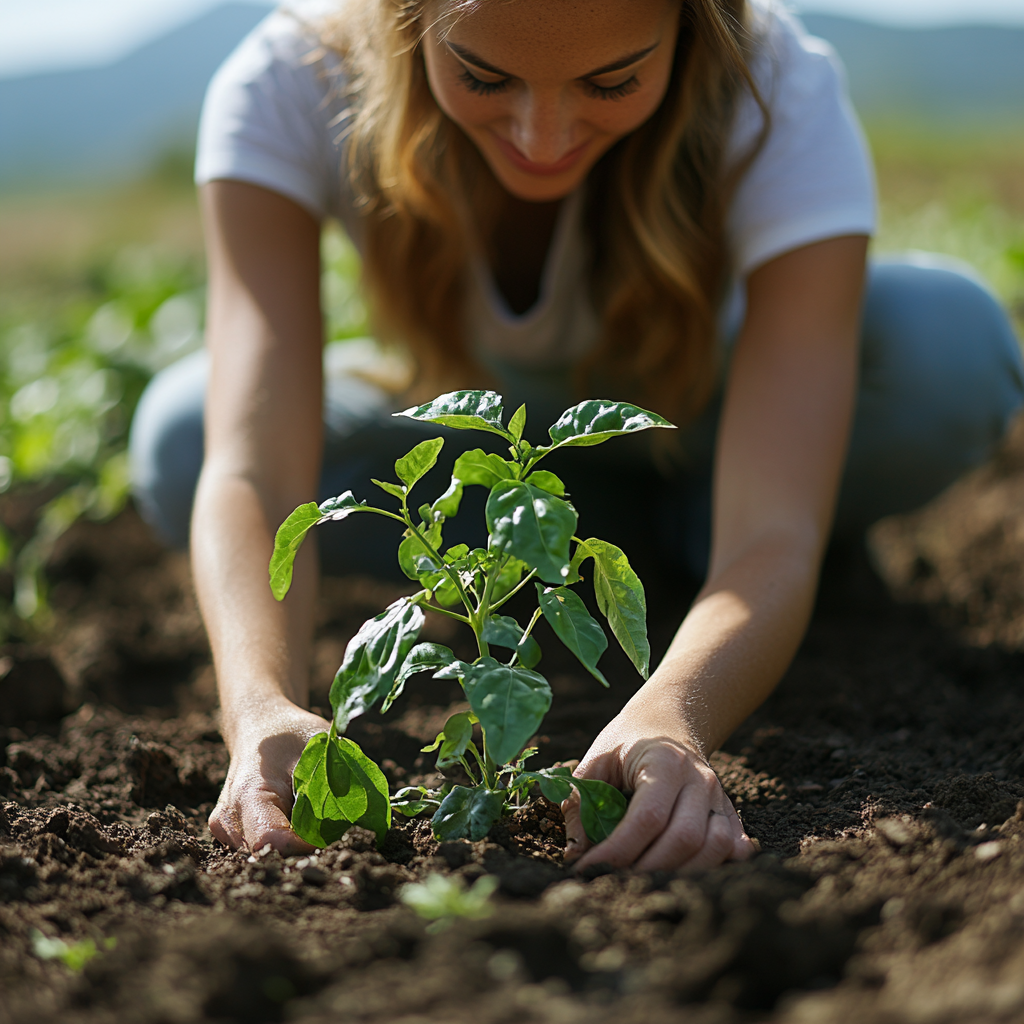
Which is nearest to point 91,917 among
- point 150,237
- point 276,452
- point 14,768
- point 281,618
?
point 281,618

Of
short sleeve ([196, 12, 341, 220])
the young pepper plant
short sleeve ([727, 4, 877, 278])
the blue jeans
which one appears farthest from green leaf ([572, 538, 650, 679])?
the blue jeans

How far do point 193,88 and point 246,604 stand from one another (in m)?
10.3

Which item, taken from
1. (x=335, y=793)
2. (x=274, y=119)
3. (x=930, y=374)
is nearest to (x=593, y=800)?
(x=335, y=793)

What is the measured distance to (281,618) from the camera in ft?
4.09

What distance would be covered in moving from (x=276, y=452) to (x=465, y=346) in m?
0.62

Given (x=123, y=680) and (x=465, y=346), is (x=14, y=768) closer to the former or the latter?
(x=123, y=680)

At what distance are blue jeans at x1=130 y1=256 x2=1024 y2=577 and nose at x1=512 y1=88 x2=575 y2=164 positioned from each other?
81 centimetres

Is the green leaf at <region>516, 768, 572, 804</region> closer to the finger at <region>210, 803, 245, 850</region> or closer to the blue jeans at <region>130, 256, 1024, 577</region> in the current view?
the finger at <region>210, 803, 245, 850</region>

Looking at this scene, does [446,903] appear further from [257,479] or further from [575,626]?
[257,479]

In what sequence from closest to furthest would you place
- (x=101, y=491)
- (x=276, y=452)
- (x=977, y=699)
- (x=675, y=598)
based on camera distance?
(x=276, y=452) → (x=977, y=699) → (x=675, y=598) → (x=101, y=491)

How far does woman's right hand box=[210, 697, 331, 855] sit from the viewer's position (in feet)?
3.20

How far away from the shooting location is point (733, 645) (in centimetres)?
116

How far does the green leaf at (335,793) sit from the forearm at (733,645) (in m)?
0.28

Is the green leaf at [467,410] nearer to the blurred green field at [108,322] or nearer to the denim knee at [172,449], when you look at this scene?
the denim knee at [172,449]
